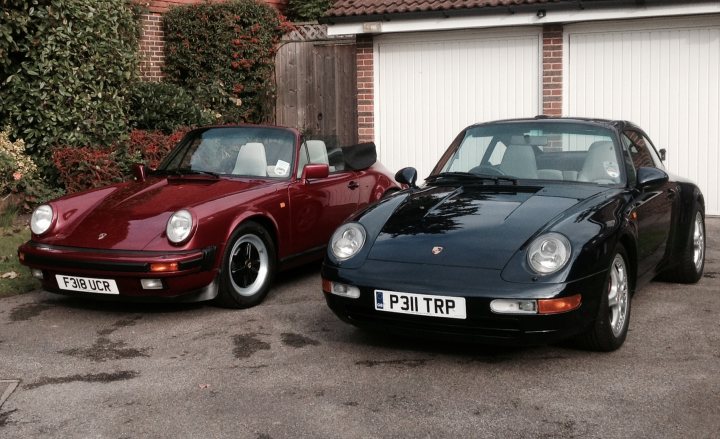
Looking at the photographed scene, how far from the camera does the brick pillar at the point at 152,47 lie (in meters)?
14.5

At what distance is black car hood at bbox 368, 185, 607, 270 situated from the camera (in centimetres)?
511

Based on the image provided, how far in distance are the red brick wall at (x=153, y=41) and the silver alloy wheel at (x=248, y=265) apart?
27.0 feet

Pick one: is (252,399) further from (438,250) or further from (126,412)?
(438,250)

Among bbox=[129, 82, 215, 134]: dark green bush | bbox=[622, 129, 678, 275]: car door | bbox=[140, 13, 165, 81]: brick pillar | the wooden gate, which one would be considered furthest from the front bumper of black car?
bbox=[140, 13, 165, 81]: brick pillar

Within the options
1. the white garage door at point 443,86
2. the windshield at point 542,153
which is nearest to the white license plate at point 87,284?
the windshield at point 542,153

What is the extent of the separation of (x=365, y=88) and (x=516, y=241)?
26.5 ft

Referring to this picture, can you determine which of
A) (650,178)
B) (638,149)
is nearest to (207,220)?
(650,178)

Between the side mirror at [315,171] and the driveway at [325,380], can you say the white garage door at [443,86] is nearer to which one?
the side mirror at [315,171]

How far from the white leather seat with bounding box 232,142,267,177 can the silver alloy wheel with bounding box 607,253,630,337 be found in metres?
3.08

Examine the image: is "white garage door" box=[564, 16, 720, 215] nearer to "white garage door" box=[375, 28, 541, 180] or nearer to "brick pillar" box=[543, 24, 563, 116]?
"brick pillar" box=[543, 24, 563, 116]

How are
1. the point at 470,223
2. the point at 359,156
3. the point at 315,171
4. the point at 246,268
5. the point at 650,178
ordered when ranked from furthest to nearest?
the point at 359,156 → the point at 315,171 → the point at 246,268 → the point at 650,178 → the point at 470,223

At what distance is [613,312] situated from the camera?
542 centimetres

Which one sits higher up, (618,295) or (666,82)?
(666,82)

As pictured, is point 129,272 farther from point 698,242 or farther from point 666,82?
point 666,82
